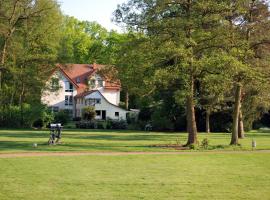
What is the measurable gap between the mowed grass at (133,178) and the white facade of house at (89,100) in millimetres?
54319

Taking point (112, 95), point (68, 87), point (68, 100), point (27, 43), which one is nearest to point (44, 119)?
point (27, 43)

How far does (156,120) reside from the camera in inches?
2392

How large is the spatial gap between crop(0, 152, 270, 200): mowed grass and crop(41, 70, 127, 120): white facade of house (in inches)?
2139

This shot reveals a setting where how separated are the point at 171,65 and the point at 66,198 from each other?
18865mm

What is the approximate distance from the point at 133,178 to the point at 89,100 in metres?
65.5

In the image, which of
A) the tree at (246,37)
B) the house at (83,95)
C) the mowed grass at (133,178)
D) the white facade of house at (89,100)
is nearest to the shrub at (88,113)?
the white facade of house at (89,100)

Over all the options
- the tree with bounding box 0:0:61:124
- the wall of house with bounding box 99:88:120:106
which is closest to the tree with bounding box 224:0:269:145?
the tree with bounding box 0:0:61:124

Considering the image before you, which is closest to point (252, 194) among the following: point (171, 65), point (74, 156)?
point (74, 156)

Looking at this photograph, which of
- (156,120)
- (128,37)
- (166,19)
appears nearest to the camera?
(166,19)

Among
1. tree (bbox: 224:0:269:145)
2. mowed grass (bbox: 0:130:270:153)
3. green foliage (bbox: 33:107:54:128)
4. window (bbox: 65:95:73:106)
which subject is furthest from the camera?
window (bbox: 65:95:73:106)

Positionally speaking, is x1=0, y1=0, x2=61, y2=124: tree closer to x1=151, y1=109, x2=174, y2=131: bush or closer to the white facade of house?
x1=151, y1=109, x2=174, y2=131: bush

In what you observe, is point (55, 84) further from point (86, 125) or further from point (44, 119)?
point (86, 125)

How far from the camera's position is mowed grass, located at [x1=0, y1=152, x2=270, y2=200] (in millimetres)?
13520

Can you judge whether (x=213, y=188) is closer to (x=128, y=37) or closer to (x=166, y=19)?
(x=166, y=19)
